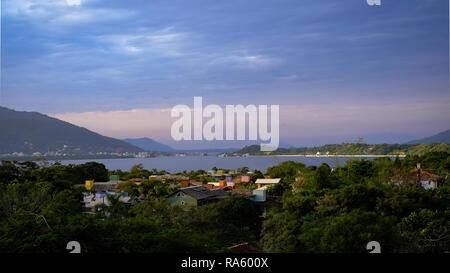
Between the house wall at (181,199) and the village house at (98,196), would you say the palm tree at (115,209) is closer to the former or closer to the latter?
the village house at (98,196)

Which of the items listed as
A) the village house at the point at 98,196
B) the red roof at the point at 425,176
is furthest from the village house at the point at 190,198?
the red roof at the point at 425,176

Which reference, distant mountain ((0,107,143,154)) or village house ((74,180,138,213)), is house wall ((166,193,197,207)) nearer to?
village house ((74,180,138,213))

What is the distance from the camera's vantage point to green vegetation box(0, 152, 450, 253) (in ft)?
21.1

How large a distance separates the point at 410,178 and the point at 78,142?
34.7 metres

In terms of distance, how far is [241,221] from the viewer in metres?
12.6

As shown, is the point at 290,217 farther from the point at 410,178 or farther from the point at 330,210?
the point at 410,178

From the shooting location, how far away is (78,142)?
145ft

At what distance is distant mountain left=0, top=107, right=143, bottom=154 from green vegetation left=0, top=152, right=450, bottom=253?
12189mm

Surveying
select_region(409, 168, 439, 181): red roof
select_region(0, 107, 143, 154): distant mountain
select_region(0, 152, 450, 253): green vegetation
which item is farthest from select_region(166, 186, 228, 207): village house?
select_region(0, 107, 143, 154): distant mountain

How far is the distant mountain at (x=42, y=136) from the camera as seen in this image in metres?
28.8

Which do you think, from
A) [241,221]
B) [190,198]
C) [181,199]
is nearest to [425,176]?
[241,221]

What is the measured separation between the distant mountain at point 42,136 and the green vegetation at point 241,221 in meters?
12.2
